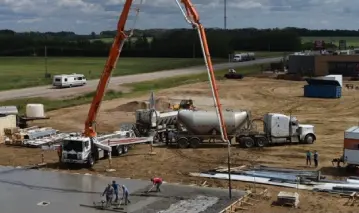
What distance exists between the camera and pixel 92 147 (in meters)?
38.5

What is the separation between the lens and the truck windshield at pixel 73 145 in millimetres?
36719

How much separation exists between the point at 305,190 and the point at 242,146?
43.8 feet

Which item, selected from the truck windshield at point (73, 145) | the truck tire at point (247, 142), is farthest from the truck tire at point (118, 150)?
the truck tire at point (247, 142)

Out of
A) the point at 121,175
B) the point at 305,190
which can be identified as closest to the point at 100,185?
the point at 121,175

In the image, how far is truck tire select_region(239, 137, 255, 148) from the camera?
44.1 meters

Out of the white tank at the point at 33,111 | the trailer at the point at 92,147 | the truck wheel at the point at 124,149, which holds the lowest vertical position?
the truck wheel at the point at 124,149

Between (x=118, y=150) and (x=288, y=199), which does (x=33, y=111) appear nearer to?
(x=118, y=150)

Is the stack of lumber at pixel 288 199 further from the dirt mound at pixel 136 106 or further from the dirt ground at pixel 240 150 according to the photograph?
the dirt mound at pixel 136 106

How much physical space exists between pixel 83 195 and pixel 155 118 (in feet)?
57.3

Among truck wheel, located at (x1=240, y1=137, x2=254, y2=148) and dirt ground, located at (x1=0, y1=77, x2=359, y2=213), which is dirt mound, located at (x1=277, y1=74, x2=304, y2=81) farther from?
truck wheel, located at (x1=240, y1=137, x2=254, y2=148)

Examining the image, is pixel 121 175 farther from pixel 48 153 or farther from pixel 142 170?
pixel 48 153

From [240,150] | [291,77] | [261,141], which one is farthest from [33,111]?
[291,77]

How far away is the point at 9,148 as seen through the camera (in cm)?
4503

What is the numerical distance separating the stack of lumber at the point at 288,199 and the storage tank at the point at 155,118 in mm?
19923
